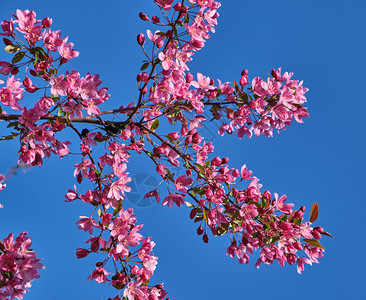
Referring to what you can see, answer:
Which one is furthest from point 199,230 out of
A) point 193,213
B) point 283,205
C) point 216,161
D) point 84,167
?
point 84,167

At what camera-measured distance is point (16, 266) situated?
8.17 ft

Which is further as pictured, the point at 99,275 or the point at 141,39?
the point at 141,39

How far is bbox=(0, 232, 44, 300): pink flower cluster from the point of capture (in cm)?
251

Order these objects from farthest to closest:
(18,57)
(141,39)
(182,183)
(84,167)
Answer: (182,183) → (84,167) → (141,39) → (18,57)

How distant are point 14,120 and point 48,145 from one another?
285mm

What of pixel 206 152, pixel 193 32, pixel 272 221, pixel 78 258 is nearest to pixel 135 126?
pixel 206 152

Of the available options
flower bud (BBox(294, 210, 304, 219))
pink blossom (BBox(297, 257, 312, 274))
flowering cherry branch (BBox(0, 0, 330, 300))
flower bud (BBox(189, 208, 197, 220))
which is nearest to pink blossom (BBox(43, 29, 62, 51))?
flowering cherry branch (BBox(0, 0, 330, 300))

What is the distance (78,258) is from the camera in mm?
2754

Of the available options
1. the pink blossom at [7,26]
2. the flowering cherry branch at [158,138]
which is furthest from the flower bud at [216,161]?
the pink blossom at [7,26]

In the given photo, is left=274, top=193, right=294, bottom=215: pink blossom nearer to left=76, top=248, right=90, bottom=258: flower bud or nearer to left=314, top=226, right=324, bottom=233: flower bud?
left=314, top=226, right=324, bottom=233: flower bud

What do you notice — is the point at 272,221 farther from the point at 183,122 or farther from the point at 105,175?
the point at 105,175

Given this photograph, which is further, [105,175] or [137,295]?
[105,175]

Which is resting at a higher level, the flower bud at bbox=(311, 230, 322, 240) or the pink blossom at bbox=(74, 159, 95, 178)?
the pink blossom at bbox=(74, 159, 95, 178)

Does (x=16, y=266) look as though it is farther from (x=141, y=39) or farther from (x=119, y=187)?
(x=141, y=39)
